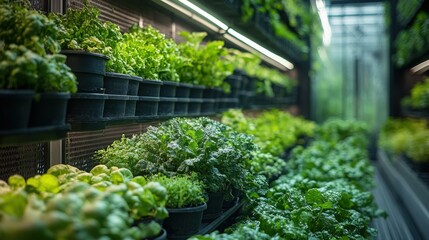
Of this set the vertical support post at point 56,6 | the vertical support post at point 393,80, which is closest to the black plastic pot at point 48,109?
the vertical support post at point 56,6

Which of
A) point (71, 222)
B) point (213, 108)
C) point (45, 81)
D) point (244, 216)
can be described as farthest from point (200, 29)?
point (71, 222)

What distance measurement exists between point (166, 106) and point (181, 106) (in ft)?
0.91

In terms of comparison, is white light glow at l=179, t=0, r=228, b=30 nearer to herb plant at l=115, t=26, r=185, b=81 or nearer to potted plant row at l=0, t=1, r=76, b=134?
herb plant at l=115, t=26, r=185, b=81

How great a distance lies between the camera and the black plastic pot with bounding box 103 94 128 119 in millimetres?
2178

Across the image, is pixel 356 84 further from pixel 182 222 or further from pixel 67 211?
pixel 67 211

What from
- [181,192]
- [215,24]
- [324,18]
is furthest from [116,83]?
[324,18]

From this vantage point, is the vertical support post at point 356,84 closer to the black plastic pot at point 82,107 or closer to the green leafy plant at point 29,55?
the black plastic pot at point 82,107

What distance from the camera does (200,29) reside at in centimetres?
449

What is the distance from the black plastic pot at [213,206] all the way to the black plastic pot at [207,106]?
1.19 m

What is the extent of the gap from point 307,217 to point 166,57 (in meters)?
1.27

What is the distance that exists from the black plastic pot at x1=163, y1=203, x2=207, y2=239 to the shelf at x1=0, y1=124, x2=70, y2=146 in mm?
597

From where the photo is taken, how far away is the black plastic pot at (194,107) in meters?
3.31

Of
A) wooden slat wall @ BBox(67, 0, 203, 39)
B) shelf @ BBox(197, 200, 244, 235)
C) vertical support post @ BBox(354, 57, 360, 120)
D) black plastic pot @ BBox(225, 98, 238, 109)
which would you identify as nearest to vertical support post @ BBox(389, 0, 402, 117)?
vertical support post @ BBox(354, 57, 360, 120)

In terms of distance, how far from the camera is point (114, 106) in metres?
2.22
